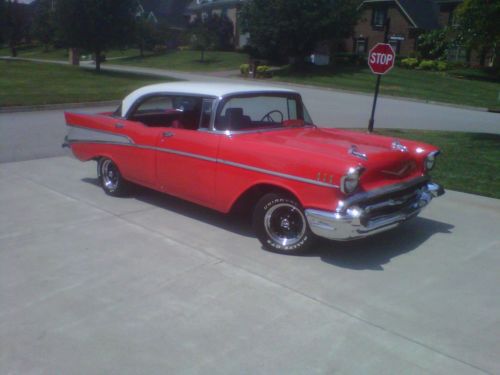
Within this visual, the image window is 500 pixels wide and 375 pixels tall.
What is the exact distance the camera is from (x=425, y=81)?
2995 cm

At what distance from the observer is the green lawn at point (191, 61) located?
3931 cm

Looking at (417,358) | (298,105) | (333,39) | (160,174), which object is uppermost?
(333,39)

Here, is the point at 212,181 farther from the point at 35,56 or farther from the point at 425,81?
the point at 35,56

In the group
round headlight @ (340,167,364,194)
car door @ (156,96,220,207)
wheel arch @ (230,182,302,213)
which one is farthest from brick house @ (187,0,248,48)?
round headlight @ (340,167,364,194)

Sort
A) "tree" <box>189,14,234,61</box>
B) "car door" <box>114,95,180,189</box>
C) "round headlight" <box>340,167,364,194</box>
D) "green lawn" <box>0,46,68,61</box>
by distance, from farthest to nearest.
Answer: "green lawn" <box>0,46,68,61</box>, "tree" <box>189,14,234,61</box>, "car door" <box>114,95,180,189</box>, "round headlight" <box>340,167,364,194</box>

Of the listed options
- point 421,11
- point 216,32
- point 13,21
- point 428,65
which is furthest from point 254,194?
point 216,32

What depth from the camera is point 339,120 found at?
49.5 ft

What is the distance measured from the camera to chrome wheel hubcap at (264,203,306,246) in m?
4.90

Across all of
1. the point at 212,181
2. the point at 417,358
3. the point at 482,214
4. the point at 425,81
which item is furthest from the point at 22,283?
the point at 425,81

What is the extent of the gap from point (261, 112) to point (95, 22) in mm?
23552

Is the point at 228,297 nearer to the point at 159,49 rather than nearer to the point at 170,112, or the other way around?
the point at 170,112

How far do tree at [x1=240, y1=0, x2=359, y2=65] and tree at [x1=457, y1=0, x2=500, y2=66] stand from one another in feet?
67.6

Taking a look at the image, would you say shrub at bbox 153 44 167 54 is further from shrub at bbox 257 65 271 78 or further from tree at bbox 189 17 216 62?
Answer: shrub at bbox 257 65 271 78

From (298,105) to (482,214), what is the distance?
2.60 meters
